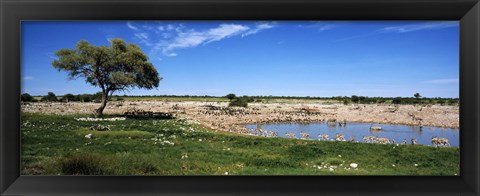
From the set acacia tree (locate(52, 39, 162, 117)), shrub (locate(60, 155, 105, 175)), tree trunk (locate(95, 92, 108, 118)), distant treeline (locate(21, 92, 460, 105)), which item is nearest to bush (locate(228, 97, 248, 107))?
distant treeline (locate(21, 92, 460, 105))

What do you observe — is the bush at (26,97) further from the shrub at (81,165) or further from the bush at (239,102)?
the bush at (239,102)

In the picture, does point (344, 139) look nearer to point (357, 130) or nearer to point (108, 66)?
point (357, 130)

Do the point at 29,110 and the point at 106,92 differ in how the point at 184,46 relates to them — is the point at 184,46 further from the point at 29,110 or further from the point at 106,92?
the point at 29,110

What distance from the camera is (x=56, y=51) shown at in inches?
101

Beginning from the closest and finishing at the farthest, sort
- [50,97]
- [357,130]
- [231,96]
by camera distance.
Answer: [50,97]
[231,96]
[357,130]

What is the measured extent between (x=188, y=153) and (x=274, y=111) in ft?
2.60

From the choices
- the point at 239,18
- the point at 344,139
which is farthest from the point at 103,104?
the point at 344,139

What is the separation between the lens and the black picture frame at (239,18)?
218 cm

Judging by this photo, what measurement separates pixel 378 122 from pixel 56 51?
9.02 ft

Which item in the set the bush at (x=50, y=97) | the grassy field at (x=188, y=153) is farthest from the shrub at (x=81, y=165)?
the bush at (x=50, y=97)

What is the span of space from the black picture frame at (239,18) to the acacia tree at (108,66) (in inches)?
15.2

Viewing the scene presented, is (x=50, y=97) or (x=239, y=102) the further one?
(x=239, y=102)

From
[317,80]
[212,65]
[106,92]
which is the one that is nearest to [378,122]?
[317,80]

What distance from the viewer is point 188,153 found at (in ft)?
8.59
